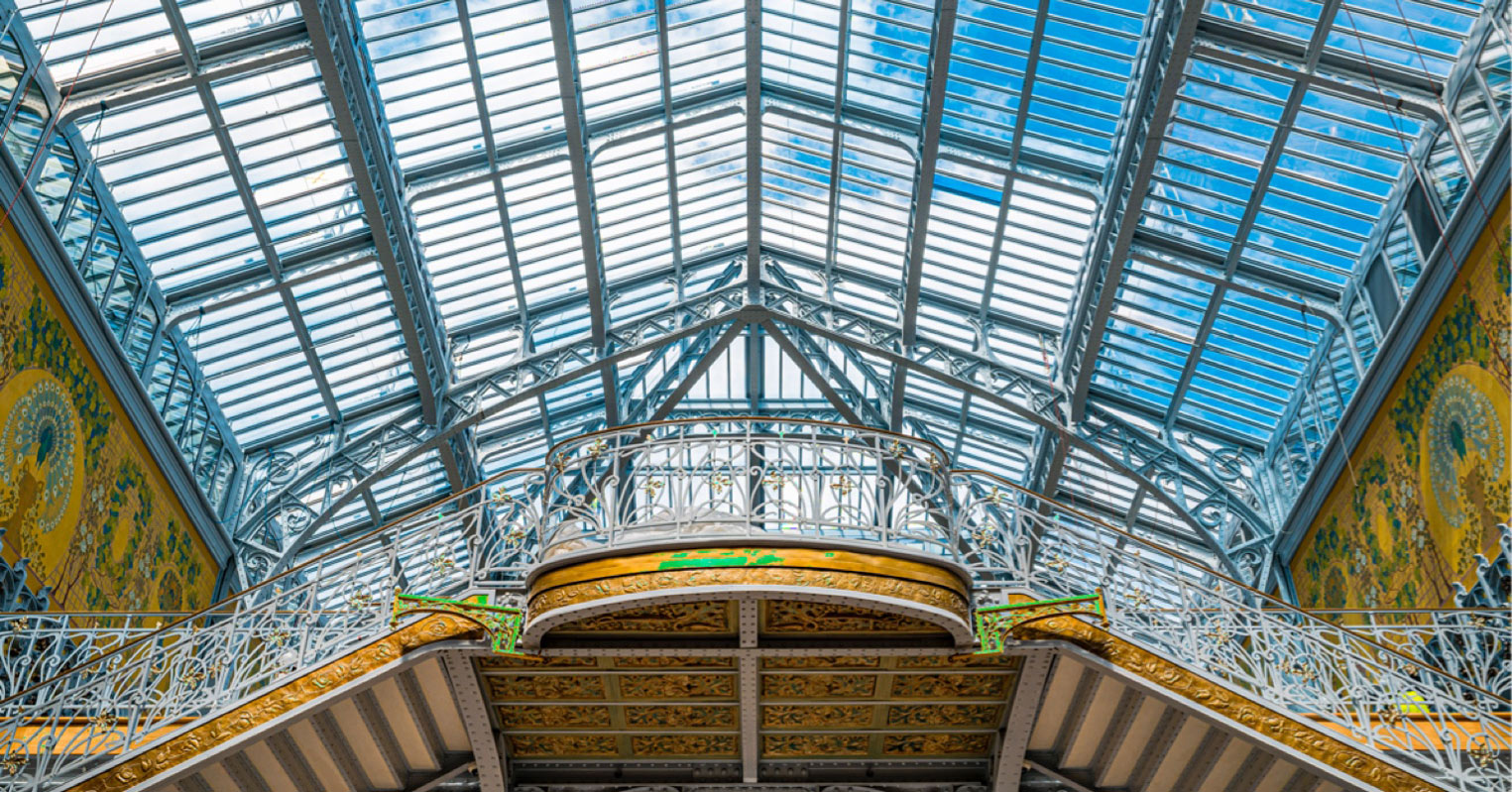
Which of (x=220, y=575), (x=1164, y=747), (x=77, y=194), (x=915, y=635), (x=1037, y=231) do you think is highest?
(x=1037, y=231)

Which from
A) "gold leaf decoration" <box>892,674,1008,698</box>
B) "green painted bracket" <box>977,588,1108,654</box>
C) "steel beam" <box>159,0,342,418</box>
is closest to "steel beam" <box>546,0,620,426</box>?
"steel beam" <box>159,0,342,418</box>

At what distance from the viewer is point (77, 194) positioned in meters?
15.8

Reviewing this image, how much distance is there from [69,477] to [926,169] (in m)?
12.8

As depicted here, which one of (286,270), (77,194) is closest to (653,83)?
(286,270)

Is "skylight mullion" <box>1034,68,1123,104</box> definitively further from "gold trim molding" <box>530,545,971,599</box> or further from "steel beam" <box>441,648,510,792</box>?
"steel beam" <box>441,648,510,792</box>

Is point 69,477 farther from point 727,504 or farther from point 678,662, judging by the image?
point 727,504

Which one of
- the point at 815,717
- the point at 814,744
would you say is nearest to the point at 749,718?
the point at 815,717

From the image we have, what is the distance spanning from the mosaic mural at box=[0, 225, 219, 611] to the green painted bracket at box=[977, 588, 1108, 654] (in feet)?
33.5

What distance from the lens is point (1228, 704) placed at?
34.0ft

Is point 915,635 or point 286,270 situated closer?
point 915,635

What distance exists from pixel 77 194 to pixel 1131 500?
61.3 feet

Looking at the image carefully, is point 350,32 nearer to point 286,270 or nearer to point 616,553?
point 286,270

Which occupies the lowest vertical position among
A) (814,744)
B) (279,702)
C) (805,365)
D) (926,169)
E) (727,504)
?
(279,702)

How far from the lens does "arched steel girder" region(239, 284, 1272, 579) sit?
21094 mm
